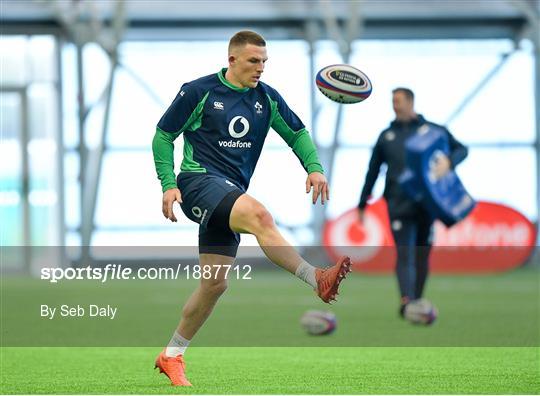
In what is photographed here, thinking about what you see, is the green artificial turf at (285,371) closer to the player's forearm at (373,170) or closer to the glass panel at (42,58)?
the player's forearm at (373,170)

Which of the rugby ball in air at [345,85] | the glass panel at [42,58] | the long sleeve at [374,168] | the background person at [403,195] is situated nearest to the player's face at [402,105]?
the background person at [403,195]

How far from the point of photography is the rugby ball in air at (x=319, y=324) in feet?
30.4

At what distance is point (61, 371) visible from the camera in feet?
22.6

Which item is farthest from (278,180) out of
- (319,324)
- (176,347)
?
(176,347)

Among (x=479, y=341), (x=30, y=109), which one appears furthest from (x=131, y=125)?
(x=479, y=341)

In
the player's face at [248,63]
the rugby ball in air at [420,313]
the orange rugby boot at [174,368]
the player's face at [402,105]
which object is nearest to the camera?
the player's face at [248,63]

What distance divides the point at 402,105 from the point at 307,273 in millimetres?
4756

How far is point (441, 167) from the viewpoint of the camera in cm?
1189

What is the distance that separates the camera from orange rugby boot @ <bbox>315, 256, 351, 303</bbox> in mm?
5332

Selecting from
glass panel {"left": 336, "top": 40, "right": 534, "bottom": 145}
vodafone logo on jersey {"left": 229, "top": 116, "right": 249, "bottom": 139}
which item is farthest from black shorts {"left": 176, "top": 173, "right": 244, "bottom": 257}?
glass panel {"left": 336, "top": 40, "right": 534, "bottom": 145}

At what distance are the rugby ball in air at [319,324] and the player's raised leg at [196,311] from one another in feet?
10.9

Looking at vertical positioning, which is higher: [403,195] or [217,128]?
[217,128]

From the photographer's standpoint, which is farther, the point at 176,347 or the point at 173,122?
the point at 176,347

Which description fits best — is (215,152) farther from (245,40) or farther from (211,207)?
(245,40)
